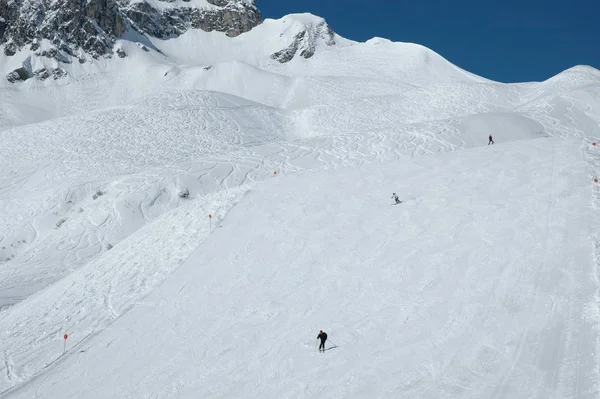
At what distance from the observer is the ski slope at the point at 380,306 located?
12.4 meters

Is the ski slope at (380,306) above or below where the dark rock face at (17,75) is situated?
above

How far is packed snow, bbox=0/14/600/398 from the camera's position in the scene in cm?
1312

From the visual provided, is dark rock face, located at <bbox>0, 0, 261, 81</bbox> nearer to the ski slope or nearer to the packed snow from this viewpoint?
the packed snow

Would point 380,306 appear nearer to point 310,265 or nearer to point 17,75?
point 310,265

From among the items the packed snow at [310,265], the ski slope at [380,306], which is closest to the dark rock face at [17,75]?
the packed snow at [310,265]

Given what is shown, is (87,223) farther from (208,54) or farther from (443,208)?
(208,54)

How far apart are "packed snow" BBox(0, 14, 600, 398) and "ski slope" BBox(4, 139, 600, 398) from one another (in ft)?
0.22

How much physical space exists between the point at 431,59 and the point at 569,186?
288ft

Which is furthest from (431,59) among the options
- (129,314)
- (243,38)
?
(129,314)

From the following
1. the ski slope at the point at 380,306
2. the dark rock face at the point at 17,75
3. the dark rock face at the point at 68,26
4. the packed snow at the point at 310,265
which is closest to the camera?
the ski slope at the point at 380,306

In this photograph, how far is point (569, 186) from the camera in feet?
75.6

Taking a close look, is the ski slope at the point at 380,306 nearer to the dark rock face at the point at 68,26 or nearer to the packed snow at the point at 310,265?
the packed snow at the point at 310,265

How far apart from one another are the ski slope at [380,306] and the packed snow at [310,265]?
7 cm

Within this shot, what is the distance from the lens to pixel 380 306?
52.3 ft
